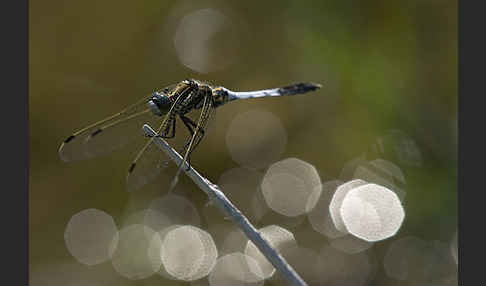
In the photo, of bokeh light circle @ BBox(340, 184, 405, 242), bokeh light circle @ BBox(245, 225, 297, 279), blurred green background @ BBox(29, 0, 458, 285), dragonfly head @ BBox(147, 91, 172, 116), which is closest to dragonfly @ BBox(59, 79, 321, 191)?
dragonfly head @ BBox(147, 91, 172, 116)

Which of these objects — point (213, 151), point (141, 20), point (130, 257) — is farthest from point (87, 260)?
point (141, 20)

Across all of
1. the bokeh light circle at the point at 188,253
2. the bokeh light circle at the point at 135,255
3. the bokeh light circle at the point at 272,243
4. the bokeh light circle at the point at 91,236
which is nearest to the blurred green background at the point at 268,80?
the bokeh light circle at the point at 91,236

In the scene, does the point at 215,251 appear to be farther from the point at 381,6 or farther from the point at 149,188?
the point at 381,6

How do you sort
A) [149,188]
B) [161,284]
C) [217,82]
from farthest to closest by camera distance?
1. [217,82]
2. [149,188]
3. [161,284]

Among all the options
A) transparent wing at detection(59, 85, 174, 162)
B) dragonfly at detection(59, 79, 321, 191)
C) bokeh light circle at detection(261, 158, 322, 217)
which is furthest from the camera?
bokeh light circle at detection(261, 158, 322, 217)

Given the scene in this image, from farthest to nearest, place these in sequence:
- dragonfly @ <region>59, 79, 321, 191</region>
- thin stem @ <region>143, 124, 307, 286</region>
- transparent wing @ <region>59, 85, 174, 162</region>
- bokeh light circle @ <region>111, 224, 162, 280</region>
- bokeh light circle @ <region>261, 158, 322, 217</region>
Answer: bokeh light circle @ <region>261, 158, 322, 217</region>, bokeh light circle @ <region>111, 224, 162, 280</region>, transparent wing @ <region>59, 85, 174, 162</region>, dragonfly @ <region>59, 79, 321, 191</region>, thin stem @ <region>143, 124, 307, 286</region>

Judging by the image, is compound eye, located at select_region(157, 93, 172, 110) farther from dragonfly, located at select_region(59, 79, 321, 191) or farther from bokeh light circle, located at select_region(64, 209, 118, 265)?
bokeh light circle, located at select_region(64, 209, 118, 265)
